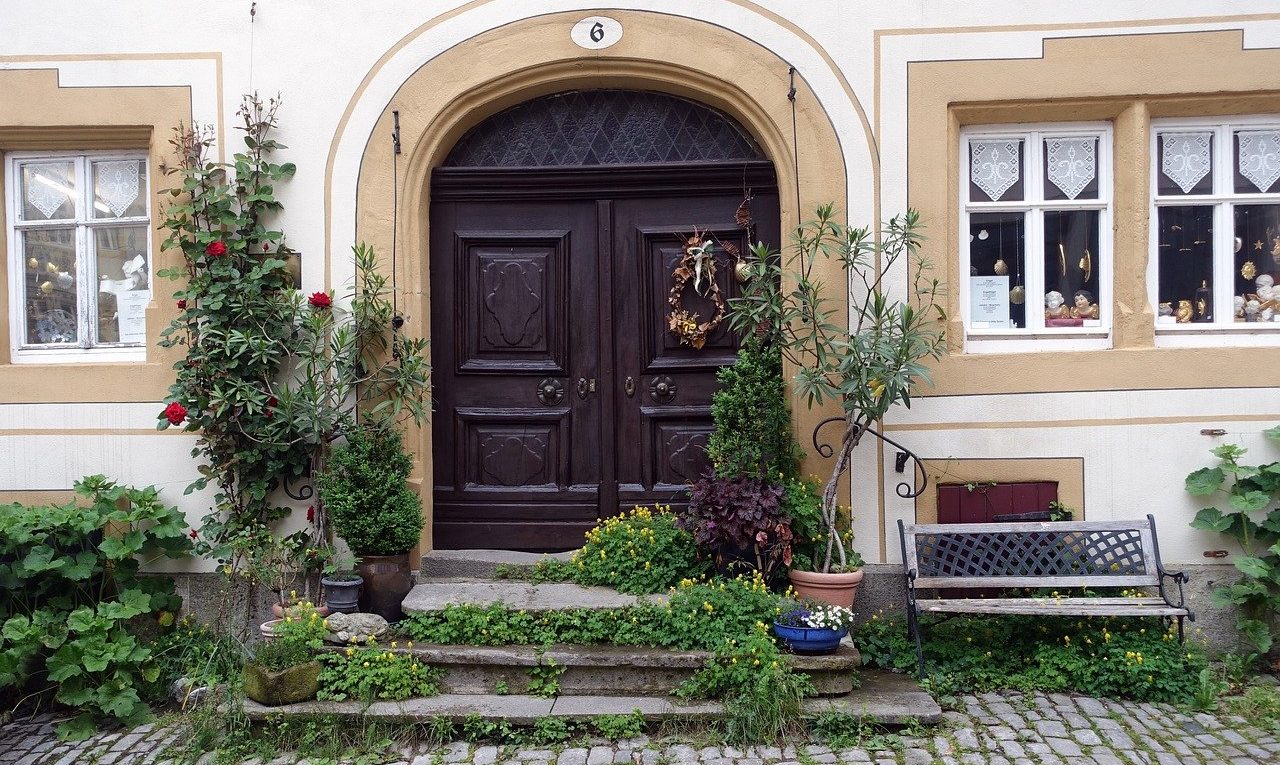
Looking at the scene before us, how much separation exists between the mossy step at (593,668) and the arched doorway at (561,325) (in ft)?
4.11

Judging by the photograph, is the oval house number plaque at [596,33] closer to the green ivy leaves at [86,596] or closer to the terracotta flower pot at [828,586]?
the terracotta flower pot at [828,586]

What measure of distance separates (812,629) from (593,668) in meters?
1.14

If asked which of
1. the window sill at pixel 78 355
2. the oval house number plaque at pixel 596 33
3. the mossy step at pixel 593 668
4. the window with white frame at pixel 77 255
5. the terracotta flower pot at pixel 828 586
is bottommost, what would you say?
the mossy step at pixel 593 668

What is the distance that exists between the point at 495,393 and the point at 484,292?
66cm

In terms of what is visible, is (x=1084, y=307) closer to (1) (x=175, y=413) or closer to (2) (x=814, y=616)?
(2) (x=814, y=616)

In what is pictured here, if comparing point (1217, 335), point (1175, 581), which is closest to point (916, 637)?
point (1175, 581)

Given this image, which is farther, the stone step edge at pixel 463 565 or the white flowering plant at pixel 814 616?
the stone step edge at pixel 463 565

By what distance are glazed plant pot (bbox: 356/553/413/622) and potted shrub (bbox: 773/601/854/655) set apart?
7.08ft

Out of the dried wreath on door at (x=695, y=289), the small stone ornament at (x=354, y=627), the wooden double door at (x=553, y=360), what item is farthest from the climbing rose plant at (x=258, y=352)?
the dried wreath on door at (x=695, y=289)

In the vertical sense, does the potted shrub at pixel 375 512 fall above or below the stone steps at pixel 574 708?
above

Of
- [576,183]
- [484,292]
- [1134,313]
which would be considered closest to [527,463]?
[484,292]

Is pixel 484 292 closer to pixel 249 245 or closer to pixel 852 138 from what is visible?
pixel 249 245

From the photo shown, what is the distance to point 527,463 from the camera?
236 inches

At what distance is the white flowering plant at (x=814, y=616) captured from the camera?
470 cm
